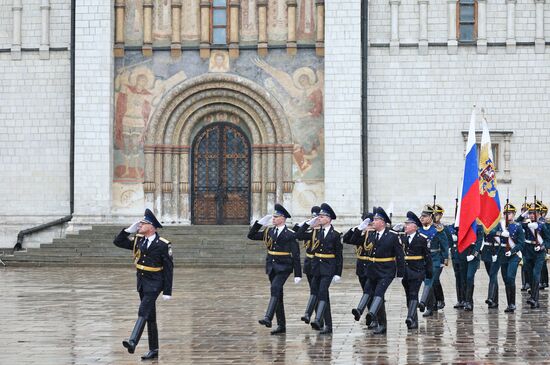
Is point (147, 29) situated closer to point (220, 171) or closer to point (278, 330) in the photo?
point (220, 171)

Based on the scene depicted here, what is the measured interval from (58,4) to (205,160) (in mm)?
6858

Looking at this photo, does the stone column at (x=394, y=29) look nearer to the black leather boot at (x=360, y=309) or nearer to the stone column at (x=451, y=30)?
the stone column at (x=451, y=30)

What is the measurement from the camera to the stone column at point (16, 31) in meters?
39.5

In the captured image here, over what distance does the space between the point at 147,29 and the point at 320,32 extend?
17.9 feet

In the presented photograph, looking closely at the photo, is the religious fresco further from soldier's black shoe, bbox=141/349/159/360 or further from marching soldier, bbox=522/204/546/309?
soldier's black shoe, bbox=141/349/159/360

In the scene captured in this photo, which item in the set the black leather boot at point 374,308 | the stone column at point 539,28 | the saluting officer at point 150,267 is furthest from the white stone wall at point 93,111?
the saluting officer at point 150,267

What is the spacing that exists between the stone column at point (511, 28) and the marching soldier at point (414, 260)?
62.6 feet

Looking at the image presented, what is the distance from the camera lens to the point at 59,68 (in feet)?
129

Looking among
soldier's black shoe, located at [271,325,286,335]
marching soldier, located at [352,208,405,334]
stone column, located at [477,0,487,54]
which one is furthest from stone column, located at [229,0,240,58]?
soldier's black shoe, located at [271,325,286,335]

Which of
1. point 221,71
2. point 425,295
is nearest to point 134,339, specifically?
point 425,295

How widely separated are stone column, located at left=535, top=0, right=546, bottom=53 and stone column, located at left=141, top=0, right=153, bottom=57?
12010mm

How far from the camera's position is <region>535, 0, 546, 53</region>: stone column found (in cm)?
3809

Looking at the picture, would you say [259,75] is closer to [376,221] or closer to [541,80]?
[541,80]

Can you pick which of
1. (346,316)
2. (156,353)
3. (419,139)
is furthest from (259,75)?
(156,353)
